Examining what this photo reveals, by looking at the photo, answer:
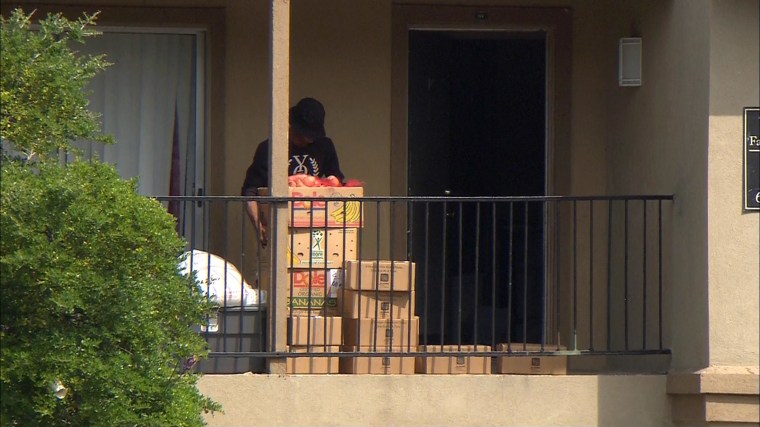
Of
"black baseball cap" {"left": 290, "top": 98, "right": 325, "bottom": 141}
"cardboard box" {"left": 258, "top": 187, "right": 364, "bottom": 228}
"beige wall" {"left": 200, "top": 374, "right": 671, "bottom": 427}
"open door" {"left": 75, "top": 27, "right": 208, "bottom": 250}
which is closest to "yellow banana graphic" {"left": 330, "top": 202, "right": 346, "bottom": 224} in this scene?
"cardboard box" {"left": 258, "top": 187, "right": 364, "bottom": 228}

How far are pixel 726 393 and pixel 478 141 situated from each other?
119 inches

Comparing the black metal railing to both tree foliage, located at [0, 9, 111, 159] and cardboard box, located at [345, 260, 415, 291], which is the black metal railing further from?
tree foliage, located at [0, 9, 111, 159]

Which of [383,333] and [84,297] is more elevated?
[84,297]

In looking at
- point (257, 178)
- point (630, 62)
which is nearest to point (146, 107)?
point (257, 178)

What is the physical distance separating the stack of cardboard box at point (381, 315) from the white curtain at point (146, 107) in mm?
2017

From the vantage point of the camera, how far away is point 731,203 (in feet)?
23.7

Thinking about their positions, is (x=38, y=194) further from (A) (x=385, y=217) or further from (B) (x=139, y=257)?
(A) (x=385, y=217)

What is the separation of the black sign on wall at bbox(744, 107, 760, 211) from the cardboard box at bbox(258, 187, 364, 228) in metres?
2.14

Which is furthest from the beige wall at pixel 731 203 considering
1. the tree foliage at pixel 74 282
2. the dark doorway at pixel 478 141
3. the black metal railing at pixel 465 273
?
the tree foliage at pixel 74 282

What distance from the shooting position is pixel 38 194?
16.6 ft

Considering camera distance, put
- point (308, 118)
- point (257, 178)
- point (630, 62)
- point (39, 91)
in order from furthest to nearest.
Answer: point (630, 62) < point (308, 118) < point (257, 178) < point (39, 91)

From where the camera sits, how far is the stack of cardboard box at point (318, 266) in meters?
7.61

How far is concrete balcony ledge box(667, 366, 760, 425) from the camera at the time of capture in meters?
7.14

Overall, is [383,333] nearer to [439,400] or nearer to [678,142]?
[439,400]
